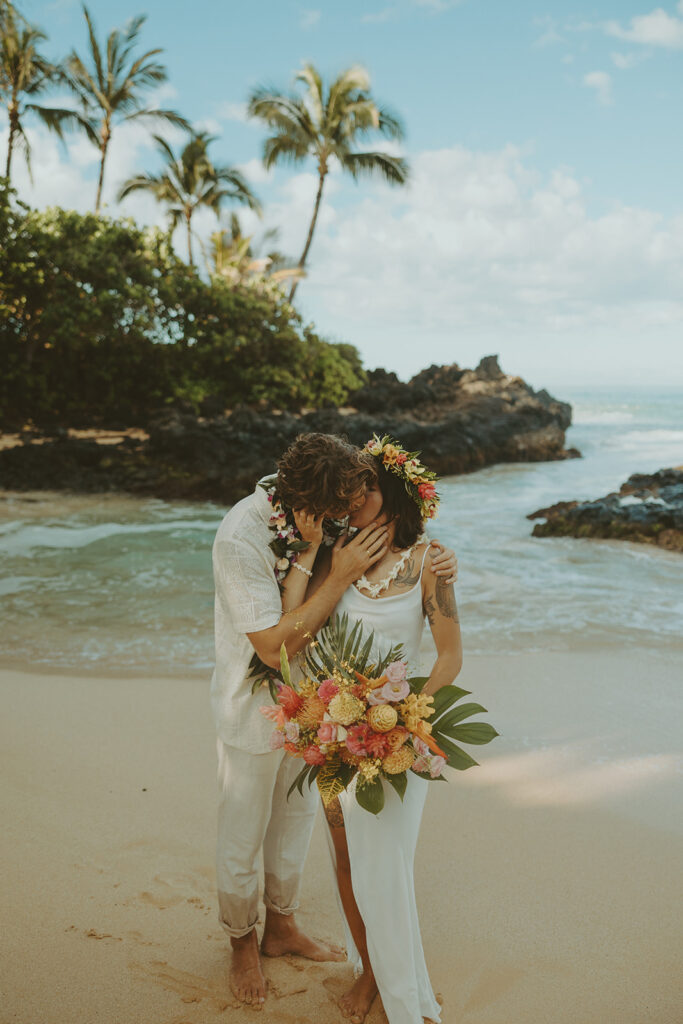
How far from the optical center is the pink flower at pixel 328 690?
2.28m

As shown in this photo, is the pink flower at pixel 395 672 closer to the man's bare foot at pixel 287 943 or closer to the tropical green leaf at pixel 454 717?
the tropical green leaf at pixel 454 717

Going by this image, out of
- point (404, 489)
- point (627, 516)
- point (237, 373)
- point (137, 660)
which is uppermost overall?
point (237, 373)

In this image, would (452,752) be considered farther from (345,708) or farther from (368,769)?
(345,708)

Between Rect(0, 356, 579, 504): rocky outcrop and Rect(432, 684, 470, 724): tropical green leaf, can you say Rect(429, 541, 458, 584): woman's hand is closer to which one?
Rect(432, 684, 470, 724): tropical green leaf

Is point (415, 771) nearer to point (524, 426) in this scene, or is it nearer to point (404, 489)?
point (404, 489)

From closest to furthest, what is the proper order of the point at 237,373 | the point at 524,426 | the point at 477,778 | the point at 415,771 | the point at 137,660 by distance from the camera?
the point at 415,771
the point at 477,778
the point at 137,660
the point at 237,373
the point at 524,426

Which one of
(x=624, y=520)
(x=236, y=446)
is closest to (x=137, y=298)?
(x=236, y=446)

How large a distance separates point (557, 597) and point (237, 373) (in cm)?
1527

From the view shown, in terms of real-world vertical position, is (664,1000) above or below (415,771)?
below

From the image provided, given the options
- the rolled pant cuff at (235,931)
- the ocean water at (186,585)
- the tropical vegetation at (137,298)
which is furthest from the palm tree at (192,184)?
the rolled pant cuff at (235,931)

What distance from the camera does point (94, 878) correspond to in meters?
3.45

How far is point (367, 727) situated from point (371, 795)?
0.23 metres

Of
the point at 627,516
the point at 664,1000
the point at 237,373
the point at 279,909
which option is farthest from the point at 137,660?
the point at 237,373

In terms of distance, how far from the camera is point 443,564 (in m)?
2.69
